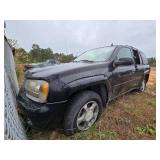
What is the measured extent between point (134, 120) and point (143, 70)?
197cm

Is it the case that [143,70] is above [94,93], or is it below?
above

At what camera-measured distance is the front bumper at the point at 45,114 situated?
6.50ft

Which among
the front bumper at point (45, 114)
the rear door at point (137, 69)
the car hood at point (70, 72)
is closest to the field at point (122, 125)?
the front bumper at point (45, 114)

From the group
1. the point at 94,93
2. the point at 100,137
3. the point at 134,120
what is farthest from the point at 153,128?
the point at 94,93

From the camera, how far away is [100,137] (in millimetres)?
2432

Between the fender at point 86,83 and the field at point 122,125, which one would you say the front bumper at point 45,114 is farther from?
the field at point 122,125

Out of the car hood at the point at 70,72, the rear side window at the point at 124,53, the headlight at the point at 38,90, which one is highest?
the rear side window at the point at 124,53

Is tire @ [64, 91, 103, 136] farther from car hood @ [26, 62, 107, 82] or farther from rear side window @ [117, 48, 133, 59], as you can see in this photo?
rear side window @ [117, 48, 133, 59]

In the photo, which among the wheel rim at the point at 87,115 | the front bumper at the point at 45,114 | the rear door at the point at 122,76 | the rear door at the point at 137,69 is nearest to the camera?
the front bumper at the point at 45,114

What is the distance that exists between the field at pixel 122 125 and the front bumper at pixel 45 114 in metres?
0.44

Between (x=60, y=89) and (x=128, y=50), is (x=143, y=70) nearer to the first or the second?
(x=128, y=50)

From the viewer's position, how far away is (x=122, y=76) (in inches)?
124

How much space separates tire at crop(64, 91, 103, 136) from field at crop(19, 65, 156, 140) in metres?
0.15

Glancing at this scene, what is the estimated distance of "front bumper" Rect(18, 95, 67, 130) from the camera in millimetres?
1982
